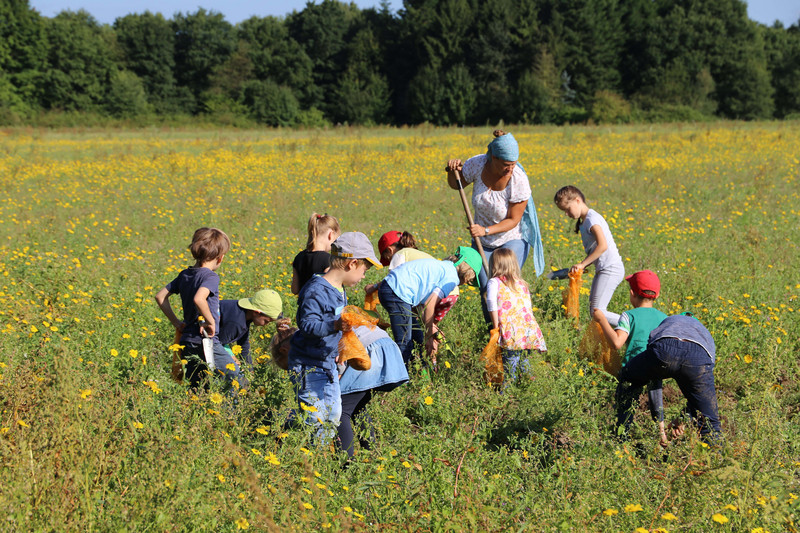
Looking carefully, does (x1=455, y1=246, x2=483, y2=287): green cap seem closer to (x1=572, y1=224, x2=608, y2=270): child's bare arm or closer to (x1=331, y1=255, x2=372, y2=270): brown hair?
(x1=572, y1=224, x2=608, y2=270): child's bare arm

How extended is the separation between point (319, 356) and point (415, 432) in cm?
101

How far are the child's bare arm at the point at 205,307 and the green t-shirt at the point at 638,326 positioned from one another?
273 cm

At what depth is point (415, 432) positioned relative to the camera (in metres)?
3.96

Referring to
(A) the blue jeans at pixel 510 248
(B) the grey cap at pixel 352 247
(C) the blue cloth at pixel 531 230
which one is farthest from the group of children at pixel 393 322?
(C) the blue cloth at pixel 531 230

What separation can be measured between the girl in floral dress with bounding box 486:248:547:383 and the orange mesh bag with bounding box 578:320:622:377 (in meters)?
0.45

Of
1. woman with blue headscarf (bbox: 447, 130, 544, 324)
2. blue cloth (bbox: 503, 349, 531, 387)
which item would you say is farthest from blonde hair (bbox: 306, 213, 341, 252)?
blue cloth (bbox: 503, 349, 531, 387)

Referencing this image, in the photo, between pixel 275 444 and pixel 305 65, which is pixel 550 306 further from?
pixel 305 65

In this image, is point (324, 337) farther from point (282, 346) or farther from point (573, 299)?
point (573, 299)

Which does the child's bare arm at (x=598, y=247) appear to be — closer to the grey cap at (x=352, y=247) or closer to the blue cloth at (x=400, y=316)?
the blue cloth at (x=400, y=316)

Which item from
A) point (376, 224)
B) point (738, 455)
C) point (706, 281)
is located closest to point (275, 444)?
point (738, 455)

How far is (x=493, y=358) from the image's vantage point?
14.5 ft

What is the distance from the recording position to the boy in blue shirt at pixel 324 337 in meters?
3.27

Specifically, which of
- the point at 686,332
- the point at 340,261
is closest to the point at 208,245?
the point at 340,261

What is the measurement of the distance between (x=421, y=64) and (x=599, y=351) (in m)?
54.6
